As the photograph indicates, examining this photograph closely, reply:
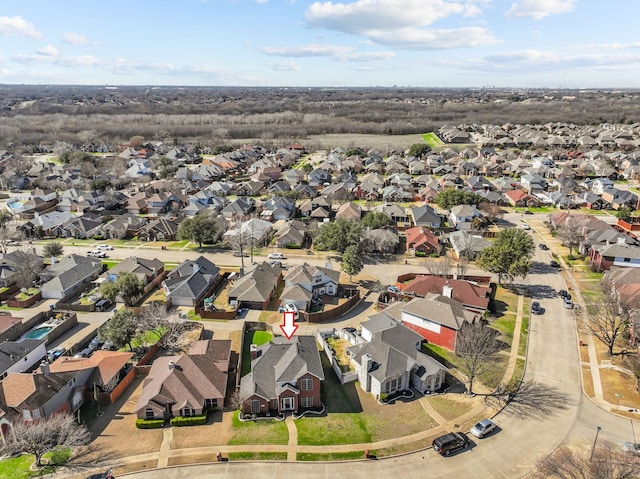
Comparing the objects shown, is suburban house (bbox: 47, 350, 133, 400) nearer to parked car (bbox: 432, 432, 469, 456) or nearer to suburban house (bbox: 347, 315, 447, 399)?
suburban house (bbox: 347, 315, 447, 399)

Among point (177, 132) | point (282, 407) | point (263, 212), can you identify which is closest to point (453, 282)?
point (282, 407)

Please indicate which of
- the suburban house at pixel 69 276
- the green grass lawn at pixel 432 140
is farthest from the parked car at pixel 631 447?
the green grass lawn at pixel 432 140

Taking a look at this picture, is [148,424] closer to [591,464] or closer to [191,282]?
[191,282]

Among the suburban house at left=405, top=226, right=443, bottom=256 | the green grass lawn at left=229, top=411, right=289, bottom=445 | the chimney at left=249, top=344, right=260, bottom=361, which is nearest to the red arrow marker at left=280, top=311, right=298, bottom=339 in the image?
the chimney at left=249, top=344, right=260, bottom=361

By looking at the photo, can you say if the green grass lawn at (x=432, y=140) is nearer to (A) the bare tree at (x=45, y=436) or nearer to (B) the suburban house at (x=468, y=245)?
(B) the suburban house at (x=468, y=245)

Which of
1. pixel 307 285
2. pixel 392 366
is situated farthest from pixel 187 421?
pixel 307 285

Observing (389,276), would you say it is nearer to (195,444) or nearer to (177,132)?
(195,444)
